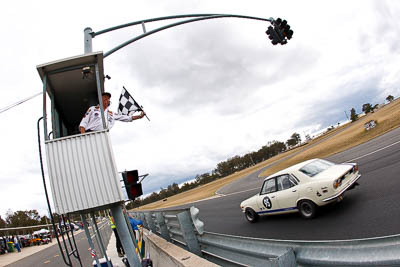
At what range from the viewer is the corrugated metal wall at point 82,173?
329 centimetres

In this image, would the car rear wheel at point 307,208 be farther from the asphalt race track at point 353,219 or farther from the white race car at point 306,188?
the asphalt race track at point 353,219

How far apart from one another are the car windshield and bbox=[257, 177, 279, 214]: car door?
1154 millimetres

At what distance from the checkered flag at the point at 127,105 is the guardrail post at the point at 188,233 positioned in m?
2.43

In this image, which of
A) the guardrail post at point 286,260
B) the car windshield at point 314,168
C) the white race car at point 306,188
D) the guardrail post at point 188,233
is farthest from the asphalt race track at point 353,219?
the guardrail post at point 286,260

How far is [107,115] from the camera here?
13.8ft

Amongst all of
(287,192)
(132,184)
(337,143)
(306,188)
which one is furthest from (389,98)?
(132,184)

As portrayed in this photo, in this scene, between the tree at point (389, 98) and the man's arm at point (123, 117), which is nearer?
the man's arm at point (123, 117)

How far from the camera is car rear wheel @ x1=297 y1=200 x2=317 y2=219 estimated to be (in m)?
6.71

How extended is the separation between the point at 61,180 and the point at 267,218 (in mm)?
7638

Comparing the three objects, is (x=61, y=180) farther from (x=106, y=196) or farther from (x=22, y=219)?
(x=22, y=219)

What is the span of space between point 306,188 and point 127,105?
17.5 ft

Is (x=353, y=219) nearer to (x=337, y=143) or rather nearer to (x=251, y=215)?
(x=251, y=215)

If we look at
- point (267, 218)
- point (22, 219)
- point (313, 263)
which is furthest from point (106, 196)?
point (22, 219)

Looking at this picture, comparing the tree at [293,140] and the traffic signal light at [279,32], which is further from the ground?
the traffic signal light at [279,32]
